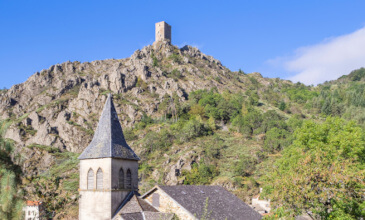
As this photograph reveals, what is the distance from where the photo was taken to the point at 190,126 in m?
81.2

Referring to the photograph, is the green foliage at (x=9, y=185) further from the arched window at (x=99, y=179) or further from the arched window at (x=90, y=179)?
the arched window at (x=90, y=179)

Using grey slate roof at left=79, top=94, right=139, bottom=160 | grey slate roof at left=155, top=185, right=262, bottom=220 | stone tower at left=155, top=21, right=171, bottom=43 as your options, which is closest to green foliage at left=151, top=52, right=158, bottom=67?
stone tower at left=155, top=21, right=171, bottom=43

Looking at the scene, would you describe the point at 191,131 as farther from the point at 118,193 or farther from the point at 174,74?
the point at 118,193

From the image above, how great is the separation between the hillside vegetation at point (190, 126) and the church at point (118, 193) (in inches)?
317

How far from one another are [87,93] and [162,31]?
60.7 metres

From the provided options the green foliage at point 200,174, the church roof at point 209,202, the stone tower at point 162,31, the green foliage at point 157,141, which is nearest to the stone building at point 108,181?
the church roof at point 209,202

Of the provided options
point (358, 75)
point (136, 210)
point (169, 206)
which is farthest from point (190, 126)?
point (358, 75)

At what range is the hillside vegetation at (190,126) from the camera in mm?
17984

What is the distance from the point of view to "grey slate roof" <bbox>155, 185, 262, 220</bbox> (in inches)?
938

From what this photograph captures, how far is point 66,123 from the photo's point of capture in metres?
92.2

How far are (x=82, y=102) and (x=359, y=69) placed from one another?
164m

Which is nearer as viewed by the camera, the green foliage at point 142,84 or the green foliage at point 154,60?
the green foliage at point 142,84

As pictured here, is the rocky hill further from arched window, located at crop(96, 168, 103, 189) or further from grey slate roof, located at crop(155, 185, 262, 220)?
arched window, located at crop(96, 168, 103, 189)

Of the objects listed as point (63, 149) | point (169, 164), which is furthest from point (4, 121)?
point (63, 149)
